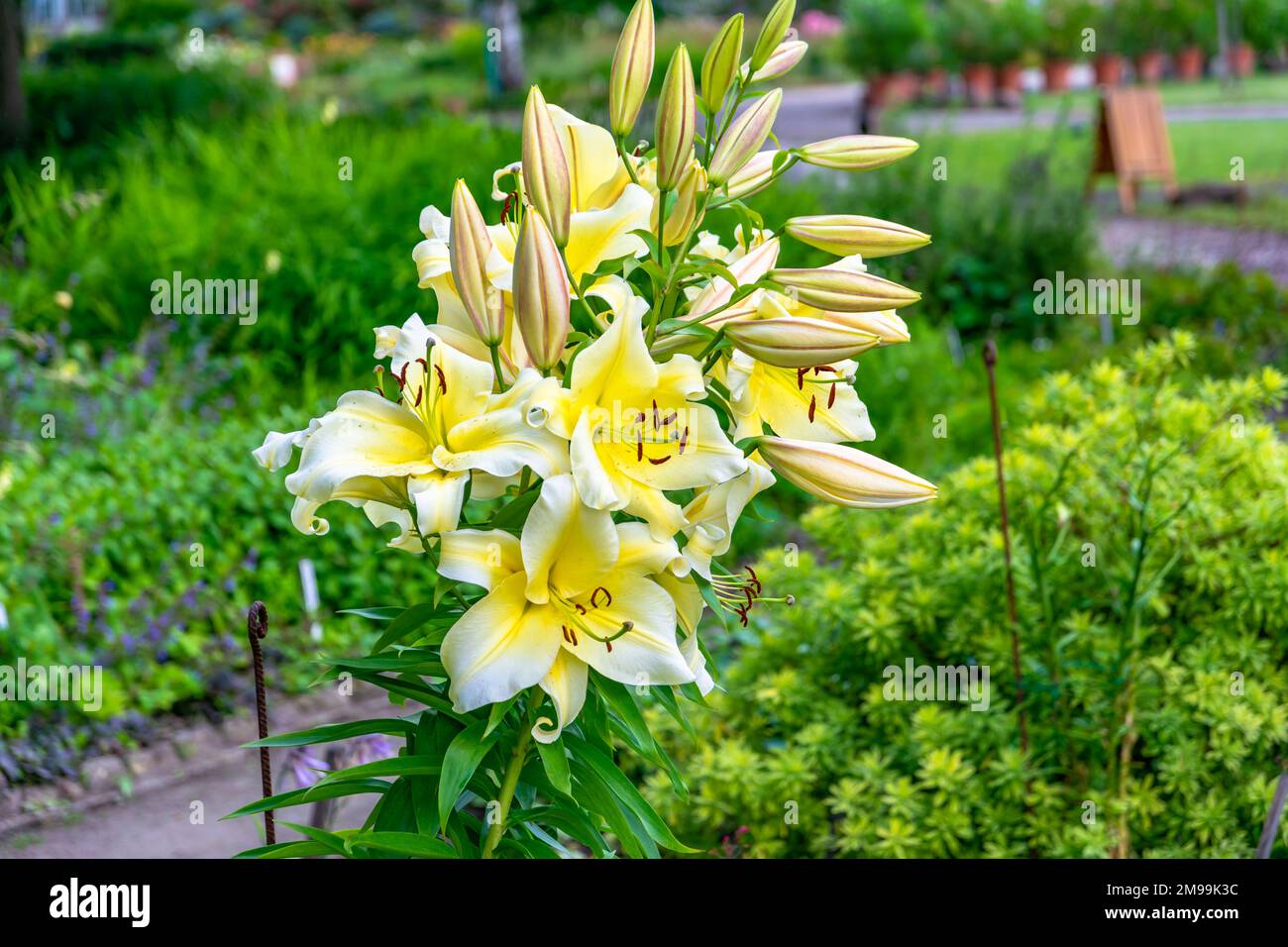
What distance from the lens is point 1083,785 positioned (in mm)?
2420

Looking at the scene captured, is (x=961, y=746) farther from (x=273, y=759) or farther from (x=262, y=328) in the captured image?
(x=262, y=328)

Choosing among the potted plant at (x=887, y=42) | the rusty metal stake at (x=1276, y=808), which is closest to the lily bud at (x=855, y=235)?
the rusty metal stake at (x=1276, y=808)

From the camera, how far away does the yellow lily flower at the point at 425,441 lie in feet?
3.54

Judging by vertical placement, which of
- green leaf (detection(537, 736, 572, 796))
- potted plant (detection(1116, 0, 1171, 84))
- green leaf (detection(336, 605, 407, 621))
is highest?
potted plant (detection(1116, 0, 1171, 84))

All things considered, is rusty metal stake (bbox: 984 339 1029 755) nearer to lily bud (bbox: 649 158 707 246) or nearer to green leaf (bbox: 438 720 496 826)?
lily bud (bbox: 649 158 707 246)

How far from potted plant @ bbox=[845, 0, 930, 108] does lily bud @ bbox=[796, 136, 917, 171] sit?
16.9 meters

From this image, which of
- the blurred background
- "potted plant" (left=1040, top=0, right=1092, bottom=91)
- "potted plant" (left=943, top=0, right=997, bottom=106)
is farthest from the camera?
"potted plant" (left=943, top=0, right=997, bottom=106)

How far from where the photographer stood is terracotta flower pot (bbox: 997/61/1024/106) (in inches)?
709

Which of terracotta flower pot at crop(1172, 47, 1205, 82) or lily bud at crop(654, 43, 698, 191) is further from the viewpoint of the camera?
terracotta flower pot at crop(1172, 47, 1205, 82)

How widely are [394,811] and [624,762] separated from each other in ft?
6.05

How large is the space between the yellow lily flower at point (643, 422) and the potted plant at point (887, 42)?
17.1 m

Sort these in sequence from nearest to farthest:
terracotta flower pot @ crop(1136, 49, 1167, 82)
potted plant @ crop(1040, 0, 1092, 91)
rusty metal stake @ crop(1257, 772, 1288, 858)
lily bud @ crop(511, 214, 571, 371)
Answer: lily bud @ crop(511, 214, 571, 371) → rusty metal stake @ crop(1257, 772, 1288, 858) → potted plant @ crop(1040, 0, 1092, 91) → terracotta flower pot @ crop(1136, 49, 1167, 82)

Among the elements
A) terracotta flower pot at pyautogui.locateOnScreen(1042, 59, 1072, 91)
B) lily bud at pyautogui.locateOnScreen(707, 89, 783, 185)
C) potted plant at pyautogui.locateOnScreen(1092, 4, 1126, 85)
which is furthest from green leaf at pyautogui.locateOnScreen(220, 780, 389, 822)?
terracotta flower pot at pyautogui.locateOnScreen(1042, 59, 1072, 91)

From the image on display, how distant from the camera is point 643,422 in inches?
43.1
